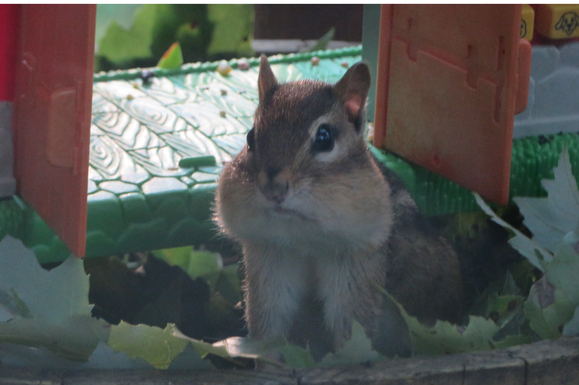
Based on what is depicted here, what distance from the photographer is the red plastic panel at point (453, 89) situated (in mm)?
2021

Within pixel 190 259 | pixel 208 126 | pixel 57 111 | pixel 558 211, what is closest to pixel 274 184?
pixel 57 111

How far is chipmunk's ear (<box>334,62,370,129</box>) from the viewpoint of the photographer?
170cm

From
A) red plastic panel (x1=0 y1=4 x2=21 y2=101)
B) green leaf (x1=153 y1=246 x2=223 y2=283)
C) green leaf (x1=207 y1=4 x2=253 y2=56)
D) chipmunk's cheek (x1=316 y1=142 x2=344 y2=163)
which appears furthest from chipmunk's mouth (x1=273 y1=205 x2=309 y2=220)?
green leaf (x1=207 y1=4 x2=253 y2=56)

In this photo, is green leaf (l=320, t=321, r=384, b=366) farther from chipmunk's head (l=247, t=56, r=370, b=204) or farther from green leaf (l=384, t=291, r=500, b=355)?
chipmunk's head (l=247, t=56, r=370, b=204)

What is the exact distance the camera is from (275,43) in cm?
439

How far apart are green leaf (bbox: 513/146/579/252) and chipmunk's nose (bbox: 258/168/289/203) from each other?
31.7 inches

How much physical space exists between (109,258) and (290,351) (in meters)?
1.07

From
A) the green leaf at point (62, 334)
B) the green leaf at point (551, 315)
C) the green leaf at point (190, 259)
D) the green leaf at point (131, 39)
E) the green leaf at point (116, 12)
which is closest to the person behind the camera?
the green leaf at point (62, 334)

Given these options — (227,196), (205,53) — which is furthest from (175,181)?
(205,53)

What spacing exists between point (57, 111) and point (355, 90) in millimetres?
711

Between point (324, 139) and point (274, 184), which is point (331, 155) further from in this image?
point (274, 184)

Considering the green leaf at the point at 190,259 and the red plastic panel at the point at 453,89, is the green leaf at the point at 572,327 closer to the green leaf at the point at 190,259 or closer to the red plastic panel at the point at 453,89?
the red plastic panel at the point at 453,89

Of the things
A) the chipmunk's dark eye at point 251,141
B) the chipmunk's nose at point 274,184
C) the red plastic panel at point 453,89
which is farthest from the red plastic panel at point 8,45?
the red plastic panel at point 453,89

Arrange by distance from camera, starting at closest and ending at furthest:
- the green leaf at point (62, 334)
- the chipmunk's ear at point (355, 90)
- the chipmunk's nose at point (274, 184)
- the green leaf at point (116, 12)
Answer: the green leaf at point (62, 334) < the chipmunk's nose at point (274, 184) < the chipmunk's ear at point (355, 90) < the green leaf at point (116, 12)
